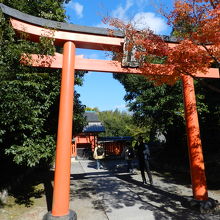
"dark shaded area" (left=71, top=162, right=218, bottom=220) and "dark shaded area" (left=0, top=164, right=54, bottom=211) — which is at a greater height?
"dark shaded area" (left=0, top=164, right=54, bottom=211)

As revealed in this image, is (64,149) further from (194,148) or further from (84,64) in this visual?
(194,148)

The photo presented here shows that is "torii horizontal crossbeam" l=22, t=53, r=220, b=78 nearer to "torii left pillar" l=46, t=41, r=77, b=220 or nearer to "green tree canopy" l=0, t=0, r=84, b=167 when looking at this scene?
"green tree canopy" l=0, t=0, r=84, b=167

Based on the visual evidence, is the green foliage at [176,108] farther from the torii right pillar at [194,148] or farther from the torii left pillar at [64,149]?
the torii left pillar at [64,149]

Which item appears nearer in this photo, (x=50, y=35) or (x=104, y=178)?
(x=50, y=35)

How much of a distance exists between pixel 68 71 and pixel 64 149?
1933 millimetres

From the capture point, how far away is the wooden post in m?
4.07

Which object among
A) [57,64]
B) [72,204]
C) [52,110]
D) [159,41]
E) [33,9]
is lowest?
[72,204]

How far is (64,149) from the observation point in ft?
14.0

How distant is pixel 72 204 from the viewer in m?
5.30

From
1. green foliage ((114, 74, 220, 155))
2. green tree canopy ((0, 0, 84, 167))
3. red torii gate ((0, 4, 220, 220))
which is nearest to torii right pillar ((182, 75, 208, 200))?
red torii gate ((0, 4, 220, 220))

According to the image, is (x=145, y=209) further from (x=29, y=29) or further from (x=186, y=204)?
(x=29, y=29)

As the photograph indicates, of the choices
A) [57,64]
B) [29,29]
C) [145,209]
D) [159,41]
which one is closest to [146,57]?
[159,41]

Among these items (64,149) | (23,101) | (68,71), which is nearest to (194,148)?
(64,149)

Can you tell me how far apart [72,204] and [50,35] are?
474 cm
